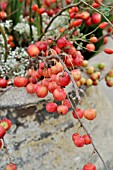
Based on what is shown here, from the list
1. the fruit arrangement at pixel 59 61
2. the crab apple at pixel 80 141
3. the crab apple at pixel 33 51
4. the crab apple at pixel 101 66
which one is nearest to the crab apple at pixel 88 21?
the fruit arrangement at pixel 59 61

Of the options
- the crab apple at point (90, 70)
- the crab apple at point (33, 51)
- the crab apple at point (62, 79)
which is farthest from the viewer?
the crab apple at point (90, 70)

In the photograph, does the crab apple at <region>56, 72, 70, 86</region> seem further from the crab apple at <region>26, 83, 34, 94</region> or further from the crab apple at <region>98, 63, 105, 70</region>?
the crab apple at <region>98, 63, 105, 70</region>

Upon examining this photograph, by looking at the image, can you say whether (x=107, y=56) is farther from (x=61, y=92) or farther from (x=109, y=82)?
(x=61, y=92)

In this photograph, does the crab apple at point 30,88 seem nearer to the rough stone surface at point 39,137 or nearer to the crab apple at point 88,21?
the rough stone surface at point 39,137

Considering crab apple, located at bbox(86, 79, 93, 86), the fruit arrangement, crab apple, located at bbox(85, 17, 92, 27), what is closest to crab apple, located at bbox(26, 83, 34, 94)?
the fruit arrangement

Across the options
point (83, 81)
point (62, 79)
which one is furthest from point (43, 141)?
point (62, 79)

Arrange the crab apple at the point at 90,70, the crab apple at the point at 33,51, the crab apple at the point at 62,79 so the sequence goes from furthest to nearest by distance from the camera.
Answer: the crab apple at the point at 90,70 < the crab apple at the point at 33,51 < the crab apple at the point at 62,79

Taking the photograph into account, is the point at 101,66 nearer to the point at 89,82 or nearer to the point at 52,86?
the point at 89,82

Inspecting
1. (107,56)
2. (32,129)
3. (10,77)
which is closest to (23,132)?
(32,129)
